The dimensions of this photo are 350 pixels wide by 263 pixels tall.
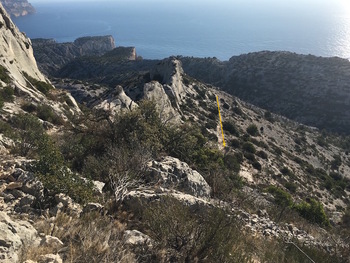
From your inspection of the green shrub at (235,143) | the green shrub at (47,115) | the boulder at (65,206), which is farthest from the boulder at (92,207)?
the green shrub at (235,143)

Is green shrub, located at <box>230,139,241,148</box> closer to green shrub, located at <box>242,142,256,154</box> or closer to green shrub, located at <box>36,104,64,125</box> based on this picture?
green shrub, located at <box>242,142,256,154</box>

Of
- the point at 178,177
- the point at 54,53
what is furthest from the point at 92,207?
the point at 54,53

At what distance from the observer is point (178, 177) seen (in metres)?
11.1

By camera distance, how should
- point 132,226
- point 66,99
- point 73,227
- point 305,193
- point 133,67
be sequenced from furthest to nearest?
point 133,67 → point 305,193 → point 66,99 → point 132,226 → point 73,227

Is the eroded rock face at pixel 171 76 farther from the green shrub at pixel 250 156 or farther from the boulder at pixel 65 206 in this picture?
the boulder at pixel 65 206

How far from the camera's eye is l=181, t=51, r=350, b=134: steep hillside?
83.1 m

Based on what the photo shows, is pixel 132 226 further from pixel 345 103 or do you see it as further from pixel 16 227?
pixel 345 103

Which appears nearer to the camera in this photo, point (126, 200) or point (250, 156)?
point (126, 200)

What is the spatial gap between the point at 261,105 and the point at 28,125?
86348 millimetres

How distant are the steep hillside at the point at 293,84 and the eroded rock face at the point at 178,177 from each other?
7740 cm

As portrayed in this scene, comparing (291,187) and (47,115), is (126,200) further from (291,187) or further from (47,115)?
(291,187)

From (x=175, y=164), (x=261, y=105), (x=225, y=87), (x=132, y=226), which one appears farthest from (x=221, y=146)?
(x=225, y=87)

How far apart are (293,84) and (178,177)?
95.0 metres

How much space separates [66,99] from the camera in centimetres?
2528
